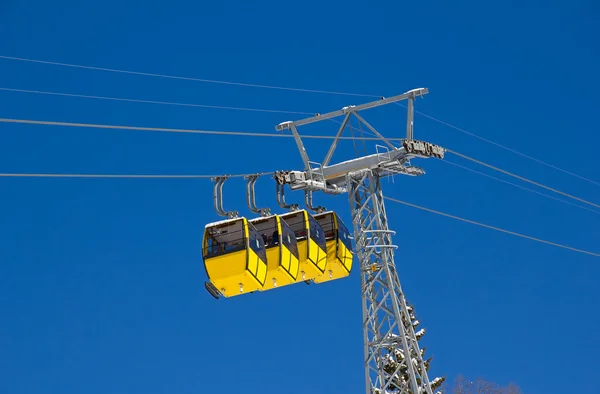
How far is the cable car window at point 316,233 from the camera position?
39750mm

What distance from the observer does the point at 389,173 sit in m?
38.5

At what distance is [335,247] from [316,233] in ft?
4.04

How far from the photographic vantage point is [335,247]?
40.9 m

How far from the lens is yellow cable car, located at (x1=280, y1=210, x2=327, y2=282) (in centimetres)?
3950

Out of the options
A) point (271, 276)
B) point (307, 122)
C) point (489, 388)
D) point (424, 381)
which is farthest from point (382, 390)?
point (489, 388)

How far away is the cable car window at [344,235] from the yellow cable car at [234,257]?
3933mm

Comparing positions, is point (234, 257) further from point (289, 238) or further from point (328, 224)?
point (328, 224)

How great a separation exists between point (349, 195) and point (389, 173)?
1.26 m

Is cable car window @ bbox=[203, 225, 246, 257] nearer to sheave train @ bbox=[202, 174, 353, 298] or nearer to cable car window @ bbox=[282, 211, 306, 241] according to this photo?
sheave train @ bbox=[202, 174, 353, 298]

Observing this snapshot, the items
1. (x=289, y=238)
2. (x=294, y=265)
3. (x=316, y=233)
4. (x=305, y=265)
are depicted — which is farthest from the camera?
(x=316, y=233)

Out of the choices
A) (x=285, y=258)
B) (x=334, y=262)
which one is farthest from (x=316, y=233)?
(x=285, y=258)

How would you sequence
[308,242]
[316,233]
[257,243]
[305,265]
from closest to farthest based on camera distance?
[257,243] < [308,242] < [305,265] < [316,233]

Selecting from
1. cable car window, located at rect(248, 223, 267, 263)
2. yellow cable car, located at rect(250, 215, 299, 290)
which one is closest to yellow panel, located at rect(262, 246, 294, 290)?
yellow cable car, located at rect(250, 215, 299, 290)

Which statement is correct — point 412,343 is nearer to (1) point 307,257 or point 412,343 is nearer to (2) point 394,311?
(2) point 394,311
